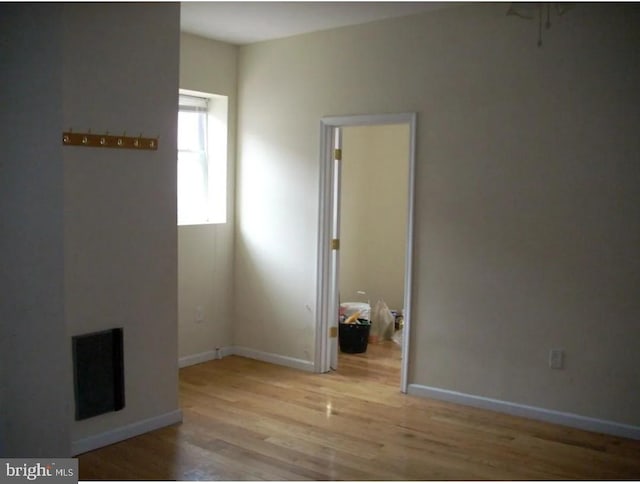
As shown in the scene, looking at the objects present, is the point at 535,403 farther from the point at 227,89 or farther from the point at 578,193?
the point at 227,89

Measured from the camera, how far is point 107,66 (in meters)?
3.53

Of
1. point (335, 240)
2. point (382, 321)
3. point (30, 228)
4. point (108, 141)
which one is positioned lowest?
point (382, 321)


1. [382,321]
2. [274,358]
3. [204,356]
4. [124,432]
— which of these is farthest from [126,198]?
[382,321]

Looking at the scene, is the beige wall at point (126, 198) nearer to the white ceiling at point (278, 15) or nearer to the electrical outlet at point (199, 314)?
the white ceiling at point (278, 15)

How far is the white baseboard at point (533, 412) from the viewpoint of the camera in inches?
153

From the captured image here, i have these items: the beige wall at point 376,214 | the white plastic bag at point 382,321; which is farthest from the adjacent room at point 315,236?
the beige wall at point 376,214

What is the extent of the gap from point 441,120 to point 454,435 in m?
2.04

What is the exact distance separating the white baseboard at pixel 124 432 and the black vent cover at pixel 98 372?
131mm

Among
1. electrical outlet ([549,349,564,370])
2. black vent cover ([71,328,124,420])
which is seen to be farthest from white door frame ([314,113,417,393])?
black vent cover ([71,328,124,420])

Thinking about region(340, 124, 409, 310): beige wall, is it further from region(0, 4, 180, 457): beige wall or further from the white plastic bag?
region(0, 4, 180, 457): beige wall

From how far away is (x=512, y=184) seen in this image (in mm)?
4176

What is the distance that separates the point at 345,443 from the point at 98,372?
56.3 inches

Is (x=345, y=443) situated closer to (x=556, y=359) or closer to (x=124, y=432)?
(x=124, y=432)

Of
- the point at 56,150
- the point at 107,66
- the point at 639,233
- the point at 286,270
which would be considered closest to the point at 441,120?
the point at 639,233
